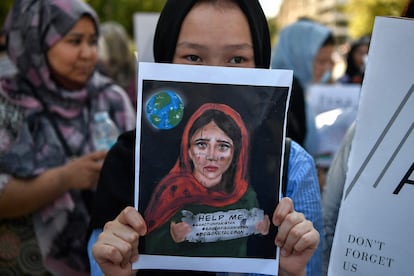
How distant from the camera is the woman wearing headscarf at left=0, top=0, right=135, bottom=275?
246 centimetres

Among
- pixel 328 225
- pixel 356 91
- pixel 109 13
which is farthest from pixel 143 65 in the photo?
pixel 109 13

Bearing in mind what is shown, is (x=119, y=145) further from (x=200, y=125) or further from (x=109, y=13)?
(x=109, y=13)

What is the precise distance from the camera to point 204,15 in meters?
1.51

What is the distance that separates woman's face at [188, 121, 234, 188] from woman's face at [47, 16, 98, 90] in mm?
1603

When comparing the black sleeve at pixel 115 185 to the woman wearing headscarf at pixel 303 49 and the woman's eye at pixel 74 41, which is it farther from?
the woman wearing headscarf at pixel 303 49

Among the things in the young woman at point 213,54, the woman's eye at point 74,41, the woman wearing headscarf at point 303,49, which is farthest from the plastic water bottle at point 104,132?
the woman wearing headscarf at point 303,49

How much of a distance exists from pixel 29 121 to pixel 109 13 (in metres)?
11.2

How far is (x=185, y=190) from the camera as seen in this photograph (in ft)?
4.22

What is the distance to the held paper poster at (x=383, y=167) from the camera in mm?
1330

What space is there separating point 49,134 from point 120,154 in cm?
104

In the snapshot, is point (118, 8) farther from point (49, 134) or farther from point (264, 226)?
point (264, 226)

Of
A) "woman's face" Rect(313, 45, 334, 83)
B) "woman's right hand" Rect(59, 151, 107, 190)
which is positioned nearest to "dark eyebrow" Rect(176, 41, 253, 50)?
"woman's right hand" Rect(59, 151, 107, 190)

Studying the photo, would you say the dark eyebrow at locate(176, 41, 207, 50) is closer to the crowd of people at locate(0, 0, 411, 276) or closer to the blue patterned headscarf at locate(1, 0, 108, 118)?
the crowd of people at locate(0, 0, 411, 276)

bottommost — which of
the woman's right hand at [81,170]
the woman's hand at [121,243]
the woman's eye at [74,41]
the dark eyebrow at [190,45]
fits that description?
the woman's right hand at [81,170]
